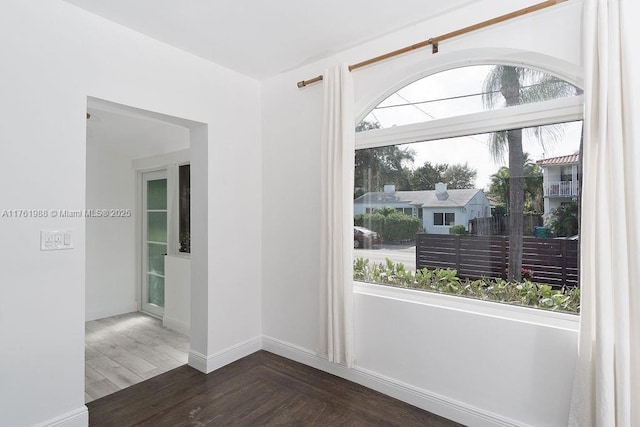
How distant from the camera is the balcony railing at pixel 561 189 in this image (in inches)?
74.4

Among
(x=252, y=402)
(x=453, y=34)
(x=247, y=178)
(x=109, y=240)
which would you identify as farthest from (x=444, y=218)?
(x=109, y=240)

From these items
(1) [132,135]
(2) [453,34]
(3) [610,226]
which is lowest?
(3) [610,226]

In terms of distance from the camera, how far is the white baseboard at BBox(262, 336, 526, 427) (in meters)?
2.00

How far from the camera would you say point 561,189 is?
1.92 metres

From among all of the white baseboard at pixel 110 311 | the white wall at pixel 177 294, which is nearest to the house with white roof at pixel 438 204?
the white wall at pixel 177 294

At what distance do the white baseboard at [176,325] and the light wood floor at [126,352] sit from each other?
6cm

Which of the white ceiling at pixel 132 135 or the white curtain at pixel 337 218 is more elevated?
the white ceiling at pixel 132 135

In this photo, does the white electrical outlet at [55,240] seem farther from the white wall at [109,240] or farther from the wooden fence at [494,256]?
the white wall at [109,240]

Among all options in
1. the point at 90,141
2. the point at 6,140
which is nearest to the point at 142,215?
the point at 90,141

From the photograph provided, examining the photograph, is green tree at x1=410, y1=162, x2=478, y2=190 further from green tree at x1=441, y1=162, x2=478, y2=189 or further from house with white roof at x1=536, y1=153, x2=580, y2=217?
house with white roof at x1=536, y1=153, x2=580, y2=217

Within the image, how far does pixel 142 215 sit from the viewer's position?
4566 mm

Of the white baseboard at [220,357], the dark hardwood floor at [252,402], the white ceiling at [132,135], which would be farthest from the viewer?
the white ceiling at [132,135]

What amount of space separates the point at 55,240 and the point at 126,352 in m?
1.74

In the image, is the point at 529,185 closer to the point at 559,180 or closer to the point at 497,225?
the point at 559,180
